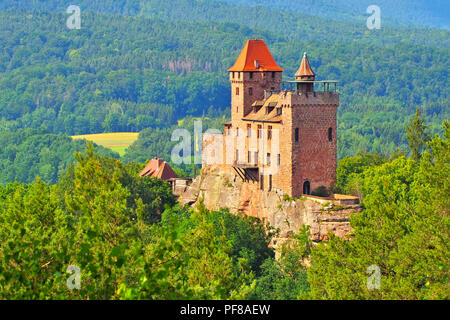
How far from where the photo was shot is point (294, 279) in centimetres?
6575

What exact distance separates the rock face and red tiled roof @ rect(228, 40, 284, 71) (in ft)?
29.5

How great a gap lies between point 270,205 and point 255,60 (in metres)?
14.3

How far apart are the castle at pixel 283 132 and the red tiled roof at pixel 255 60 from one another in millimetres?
139

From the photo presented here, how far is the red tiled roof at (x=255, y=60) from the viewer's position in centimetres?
7962

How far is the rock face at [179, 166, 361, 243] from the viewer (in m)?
66.6

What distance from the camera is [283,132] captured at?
71.0 meters

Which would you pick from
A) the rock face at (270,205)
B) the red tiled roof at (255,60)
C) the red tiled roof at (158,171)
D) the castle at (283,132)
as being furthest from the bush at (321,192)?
the red tiled roof at (158,171)

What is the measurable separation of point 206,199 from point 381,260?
88.8ft

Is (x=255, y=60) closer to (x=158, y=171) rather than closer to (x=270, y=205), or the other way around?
(x=270, y=205)
